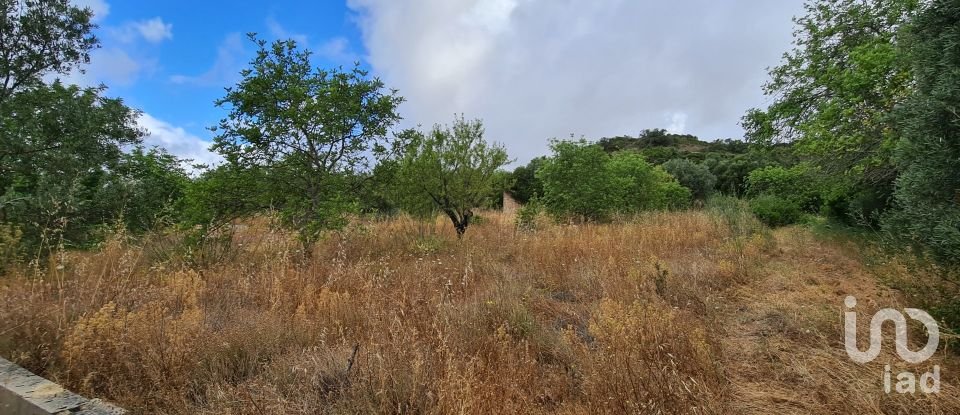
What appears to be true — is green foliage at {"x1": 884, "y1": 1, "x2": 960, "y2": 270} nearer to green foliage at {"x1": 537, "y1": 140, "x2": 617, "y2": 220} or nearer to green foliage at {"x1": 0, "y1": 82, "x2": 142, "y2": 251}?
green foliage at {"x1": 537, "y1": 140, "x2": 617, "y2": 220}

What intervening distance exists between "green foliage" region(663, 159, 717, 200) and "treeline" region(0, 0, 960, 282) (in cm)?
1360

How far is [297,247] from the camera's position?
202 inches

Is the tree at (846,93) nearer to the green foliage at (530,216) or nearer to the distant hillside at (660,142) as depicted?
the green foliage at (530,216)

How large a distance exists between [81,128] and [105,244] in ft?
11.2

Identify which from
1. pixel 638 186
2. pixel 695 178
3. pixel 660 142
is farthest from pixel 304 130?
pixel 660 142

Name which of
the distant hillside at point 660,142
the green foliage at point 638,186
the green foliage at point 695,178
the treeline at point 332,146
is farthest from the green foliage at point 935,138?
the distant hillside at point 660,142

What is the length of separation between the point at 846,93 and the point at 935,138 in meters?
5.19

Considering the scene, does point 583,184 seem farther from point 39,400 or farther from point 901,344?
point 39,400

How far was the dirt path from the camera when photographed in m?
1.91

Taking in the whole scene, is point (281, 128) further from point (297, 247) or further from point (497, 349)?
point (497, 349)

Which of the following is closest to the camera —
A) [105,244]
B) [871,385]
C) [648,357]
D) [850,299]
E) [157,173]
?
[871,385]

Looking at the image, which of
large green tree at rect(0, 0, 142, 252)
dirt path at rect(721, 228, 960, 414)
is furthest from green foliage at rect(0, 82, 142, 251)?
dirt path at rect(721, 228, 960, 414)

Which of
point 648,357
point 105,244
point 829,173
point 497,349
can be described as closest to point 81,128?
point 105,244

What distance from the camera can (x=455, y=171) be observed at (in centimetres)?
884
